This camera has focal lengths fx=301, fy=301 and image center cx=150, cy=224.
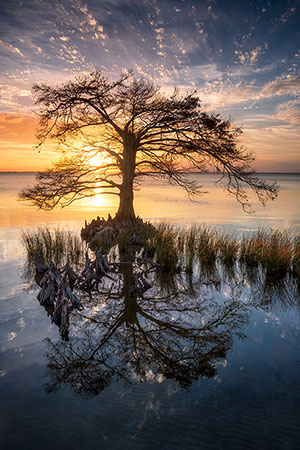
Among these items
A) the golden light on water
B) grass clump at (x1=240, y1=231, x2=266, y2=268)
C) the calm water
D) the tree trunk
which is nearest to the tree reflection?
the calm water

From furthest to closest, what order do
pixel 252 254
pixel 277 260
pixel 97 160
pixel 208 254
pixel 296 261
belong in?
pixel 97 160
pixel 208 254
pixel 252 254
pixel 296 261
pixel 277 260

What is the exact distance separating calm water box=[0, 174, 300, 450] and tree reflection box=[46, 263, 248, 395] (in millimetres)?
20

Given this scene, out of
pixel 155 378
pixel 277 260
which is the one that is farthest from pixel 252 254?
pixel 155 378

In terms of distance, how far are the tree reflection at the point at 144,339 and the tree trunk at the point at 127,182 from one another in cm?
804

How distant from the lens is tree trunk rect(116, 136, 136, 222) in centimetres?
1471

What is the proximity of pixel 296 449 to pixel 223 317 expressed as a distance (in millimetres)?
3072

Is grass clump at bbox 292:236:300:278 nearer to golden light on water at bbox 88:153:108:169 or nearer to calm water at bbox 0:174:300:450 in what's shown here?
calm water at bbox 0:174:300:450

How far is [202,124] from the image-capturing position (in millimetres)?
12875

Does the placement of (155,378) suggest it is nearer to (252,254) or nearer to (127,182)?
(252,254)

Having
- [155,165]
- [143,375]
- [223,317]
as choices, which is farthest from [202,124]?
[143,375]

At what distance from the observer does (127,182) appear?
587 inches

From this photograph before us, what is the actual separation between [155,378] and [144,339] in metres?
1.06

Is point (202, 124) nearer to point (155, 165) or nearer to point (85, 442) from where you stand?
point (155, 165)

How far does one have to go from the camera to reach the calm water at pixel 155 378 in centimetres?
321
